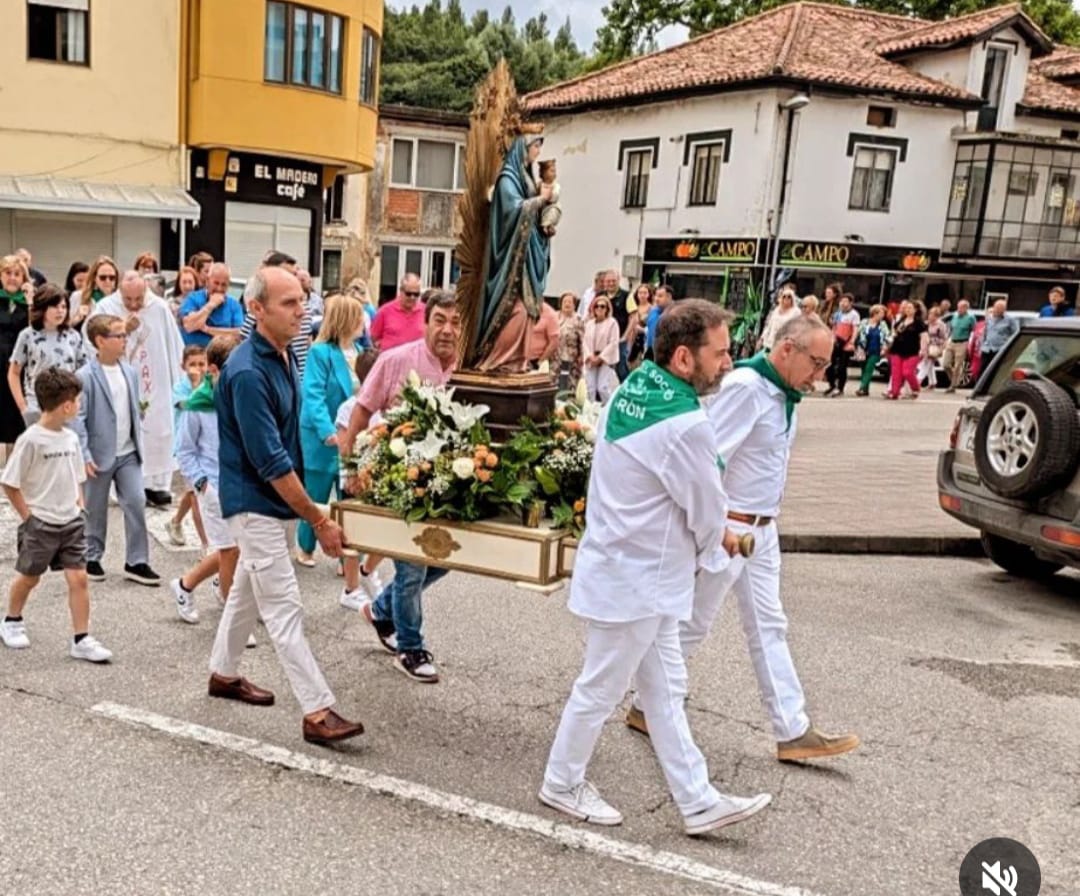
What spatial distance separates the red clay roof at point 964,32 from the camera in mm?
28281

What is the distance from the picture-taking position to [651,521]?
371 centimetres

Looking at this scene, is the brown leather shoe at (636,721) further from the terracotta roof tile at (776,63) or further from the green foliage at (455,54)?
the green foliage at (455,54)

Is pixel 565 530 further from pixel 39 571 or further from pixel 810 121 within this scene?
pixel 810 121

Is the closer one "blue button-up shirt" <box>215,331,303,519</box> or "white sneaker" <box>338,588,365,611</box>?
"blue button-up shirt" <box>215,331,303,519</box>

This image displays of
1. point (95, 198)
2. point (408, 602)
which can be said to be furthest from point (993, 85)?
point (408, 602)

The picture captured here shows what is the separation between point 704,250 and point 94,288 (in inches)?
789

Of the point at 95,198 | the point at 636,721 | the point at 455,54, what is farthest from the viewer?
the point at 455,54

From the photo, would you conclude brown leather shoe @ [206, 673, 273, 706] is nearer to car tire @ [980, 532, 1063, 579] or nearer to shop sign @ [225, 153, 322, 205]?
car tire @ [980, 532, 1063, 579]

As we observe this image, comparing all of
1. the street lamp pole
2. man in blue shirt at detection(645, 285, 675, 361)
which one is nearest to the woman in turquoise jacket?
man in blue shirt at detection(645, 285, 675, 361)

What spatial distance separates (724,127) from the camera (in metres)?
27.0

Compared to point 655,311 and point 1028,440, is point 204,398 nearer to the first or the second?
point 1028,440

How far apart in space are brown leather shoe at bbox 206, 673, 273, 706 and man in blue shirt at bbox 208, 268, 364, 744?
45cm

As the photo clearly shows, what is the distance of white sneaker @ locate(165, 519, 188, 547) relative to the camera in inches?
297

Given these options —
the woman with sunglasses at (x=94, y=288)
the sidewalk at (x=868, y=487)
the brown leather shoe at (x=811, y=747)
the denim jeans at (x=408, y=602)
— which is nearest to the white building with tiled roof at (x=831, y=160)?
the sidewalk at (x=868, y=487)
